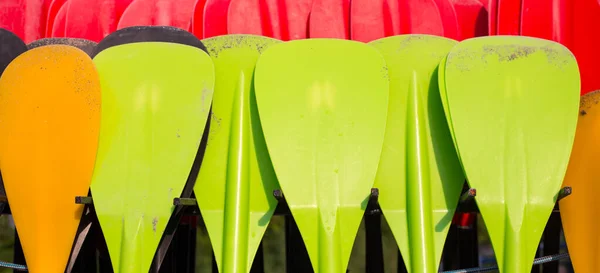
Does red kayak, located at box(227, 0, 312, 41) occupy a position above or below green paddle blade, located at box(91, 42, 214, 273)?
above

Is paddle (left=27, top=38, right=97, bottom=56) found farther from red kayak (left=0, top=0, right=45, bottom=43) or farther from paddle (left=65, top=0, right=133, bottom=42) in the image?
red kayak (left=0, top=0, right=45, bottom=43)

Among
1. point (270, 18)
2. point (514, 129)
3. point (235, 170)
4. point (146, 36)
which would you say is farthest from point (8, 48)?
point (514, 129)

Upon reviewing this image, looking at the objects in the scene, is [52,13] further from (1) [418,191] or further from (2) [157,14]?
(1) [418,191]

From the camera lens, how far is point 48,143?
2.91 metres

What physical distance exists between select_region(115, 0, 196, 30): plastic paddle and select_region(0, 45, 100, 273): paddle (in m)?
1.46

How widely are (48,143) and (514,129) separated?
1.85 meters

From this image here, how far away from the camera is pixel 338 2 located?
450 cm

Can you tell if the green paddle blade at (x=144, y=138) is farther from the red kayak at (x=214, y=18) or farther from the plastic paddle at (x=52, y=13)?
the plastic paddle at (x=52, y=13)

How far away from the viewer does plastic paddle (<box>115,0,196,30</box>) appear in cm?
449

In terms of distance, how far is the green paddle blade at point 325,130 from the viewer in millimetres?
2785

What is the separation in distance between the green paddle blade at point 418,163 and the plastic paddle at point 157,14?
5.97ft

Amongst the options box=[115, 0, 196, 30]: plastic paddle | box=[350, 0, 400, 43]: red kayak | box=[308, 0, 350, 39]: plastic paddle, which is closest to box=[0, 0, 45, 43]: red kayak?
box=[115, 0, 196, 30]: plastic paddle

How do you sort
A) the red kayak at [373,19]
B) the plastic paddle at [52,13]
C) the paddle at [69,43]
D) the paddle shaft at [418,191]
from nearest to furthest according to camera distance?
the paddle shaft at [418,191], the paddle at [69,43], the red kayak at [373,19], the plastic paddle at [52,13]

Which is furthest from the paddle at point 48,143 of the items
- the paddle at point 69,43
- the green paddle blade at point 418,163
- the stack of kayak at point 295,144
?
the green paddle blade at point 418,163
